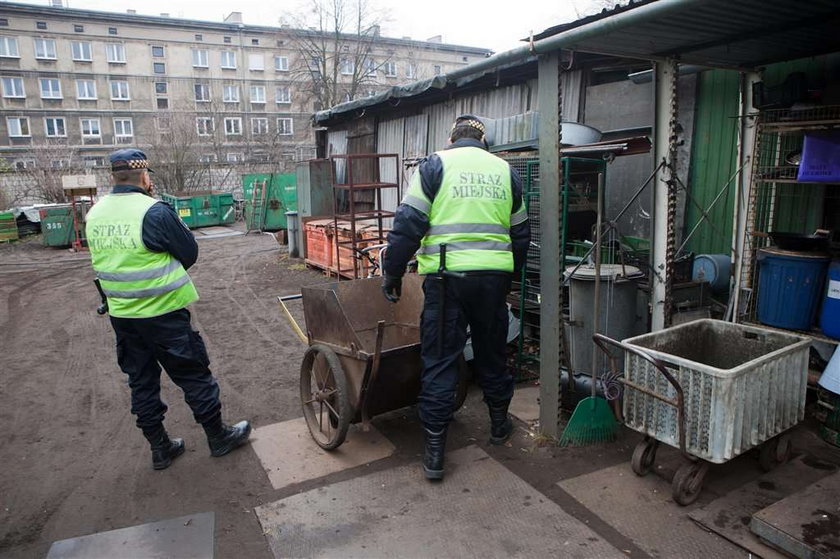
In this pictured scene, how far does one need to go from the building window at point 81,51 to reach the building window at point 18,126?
517 cm

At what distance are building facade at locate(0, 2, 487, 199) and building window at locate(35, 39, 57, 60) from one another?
0.21ft

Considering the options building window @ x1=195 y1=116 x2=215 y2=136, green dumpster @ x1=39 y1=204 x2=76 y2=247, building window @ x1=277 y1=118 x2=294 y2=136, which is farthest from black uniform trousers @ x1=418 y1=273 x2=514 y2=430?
building window @ x1=277 y1=118 x2=294 y2=136

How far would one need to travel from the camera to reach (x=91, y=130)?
36719mm

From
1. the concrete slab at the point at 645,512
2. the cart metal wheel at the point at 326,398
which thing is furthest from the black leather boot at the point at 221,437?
the concrete slab at the point at 645,512

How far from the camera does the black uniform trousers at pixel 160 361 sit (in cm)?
341

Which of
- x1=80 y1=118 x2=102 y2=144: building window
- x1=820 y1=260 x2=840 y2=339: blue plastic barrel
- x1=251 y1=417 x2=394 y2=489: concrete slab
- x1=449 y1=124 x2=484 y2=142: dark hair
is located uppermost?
x1=80 y1=118 x2=102 y2=144: building window

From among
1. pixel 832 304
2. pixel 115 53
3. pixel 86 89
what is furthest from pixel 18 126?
pixel 832 304

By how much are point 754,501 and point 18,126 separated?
42.7 metres

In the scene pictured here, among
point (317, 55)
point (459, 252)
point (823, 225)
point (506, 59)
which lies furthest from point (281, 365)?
point (317, 55)

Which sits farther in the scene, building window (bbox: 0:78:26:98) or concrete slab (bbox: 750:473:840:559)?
building window (bbox: 0:78:26:98)

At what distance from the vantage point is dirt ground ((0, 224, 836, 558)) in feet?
10.1

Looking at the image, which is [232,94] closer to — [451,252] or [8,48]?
[8,48]

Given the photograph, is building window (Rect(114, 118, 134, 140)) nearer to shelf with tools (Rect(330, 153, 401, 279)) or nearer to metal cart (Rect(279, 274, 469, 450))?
shelf with tools (Rect(330, 153, 401, 279))

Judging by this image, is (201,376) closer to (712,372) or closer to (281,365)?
(281,365)
